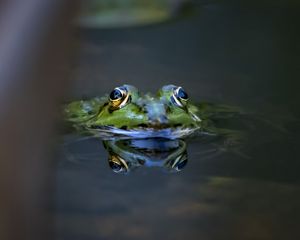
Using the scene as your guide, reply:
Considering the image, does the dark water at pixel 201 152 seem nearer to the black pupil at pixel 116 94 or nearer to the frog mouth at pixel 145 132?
the frog mouth at pixel 145 132

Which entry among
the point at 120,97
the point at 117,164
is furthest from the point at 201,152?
the point at 120,97

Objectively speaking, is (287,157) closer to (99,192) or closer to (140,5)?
(99,192)

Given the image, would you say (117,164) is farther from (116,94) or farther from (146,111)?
(116,94)

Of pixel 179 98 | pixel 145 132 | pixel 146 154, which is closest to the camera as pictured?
pixel 146 154

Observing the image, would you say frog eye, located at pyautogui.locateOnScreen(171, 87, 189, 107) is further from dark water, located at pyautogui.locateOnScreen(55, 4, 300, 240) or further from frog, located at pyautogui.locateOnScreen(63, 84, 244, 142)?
dark water, located at pyautogui.locateOnScreen(55, 4, 300, 240)

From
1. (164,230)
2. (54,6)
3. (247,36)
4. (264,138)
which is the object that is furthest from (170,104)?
(54,6)

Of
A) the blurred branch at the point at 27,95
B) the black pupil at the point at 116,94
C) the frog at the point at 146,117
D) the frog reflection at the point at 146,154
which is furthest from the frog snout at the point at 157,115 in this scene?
the blurred branch at the point at 27,95
